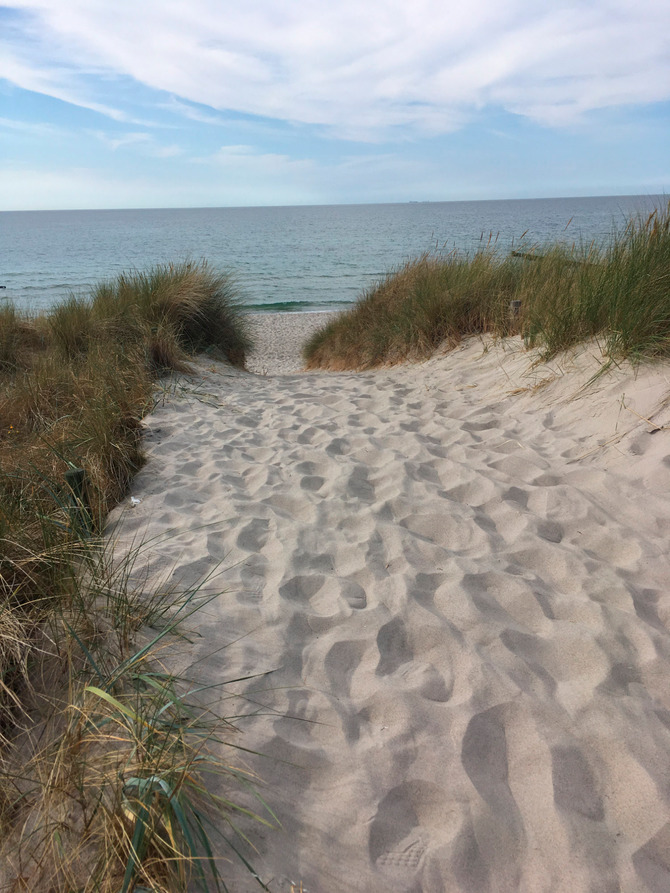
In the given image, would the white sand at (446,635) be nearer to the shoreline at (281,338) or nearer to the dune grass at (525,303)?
the dune grass at (525,303)

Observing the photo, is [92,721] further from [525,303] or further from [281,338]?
[281,338]

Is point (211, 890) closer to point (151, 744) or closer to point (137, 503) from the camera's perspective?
point (151, 744)

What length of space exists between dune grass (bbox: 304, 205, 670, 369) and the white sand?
19.3 inches

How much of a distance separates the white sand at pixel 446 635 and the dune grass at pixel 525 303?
1.61 feet

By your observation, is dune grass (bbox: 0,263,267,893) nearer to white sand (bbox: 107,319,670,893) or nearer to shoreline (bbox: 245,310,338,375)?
white sand (bbox: 107,319,670,893)

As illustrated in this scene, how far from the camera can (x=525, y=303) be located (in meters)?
6.16

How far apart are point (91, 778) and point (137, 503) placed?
196cm

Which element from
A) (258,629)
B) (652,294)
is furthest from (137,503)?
(652,294)

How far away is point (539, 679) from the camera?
1.89 metres

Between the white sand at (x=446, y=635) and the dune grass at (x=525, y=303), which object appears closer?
the white sand at (x=446, y=635)

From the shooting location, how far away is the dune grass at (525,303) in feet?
13.0

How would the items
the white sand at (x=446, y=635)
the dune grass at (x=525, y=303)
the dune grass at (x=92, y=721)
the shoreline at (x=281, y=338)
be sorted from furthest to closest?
the shoreline at (x=281, y=338) → the dune grass at (x=525, y=303) → the white sand at (x=446, y=635) → the dune grass at (x=92, y=721)

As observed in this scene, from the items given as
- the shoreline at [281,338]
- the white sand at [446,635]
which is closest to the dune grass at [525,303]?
the white sand at [446,635]

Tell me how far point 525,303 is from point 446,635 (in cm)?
495
